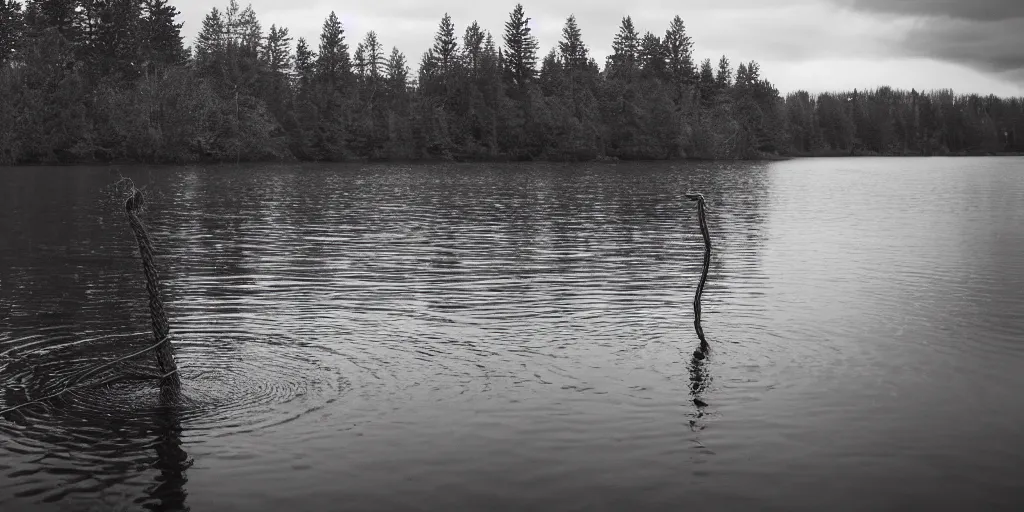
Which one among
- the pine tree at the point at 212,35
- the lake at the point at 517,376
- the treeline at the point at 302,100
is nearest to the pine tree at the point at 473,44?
the treeline at the point at 302,100

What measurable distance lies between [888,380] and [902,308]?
351 inches

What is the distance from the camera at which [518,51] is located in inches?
7392

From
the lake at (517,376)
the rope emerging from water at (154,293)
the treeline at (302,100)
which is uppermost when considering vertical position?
the treeline at (302,100)

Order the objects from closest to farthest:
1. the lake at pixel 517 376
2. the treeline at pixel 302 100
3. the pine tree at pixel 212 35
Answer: the lake at pixel 517 376
the treeline at pixel 302 100
the pine tree at pixel 212 35

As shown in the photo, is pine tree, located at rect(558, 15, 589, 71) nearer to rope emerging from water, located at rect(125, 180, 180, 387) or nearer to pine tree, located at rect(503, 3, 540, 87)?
pine tree, located at rect(503, 3, 540, 87)

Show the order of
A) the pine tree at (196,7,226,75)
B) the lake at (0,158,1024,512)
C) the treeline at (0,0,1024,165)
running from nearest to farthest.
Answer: the lake at (0,158,1024,512) → the treeline at (0,0,1024,165) → the pine tree at (196,7,226,75)

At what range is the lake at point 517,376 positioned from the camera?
13.1 metres

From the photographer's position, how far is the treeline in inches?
5192

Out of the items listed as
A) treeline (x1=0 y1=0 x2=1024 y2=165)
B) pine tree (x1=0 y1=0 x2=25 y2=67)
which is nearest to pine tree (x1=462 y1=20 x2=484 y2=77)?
treeline (x1=0 y1=0 x2=1024 y2=165)

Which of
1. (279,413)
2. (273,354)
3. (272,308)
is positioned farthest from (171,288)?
(279,413)

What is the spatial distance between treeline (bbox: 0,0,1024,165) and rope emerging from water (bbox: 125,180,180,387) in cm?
12369

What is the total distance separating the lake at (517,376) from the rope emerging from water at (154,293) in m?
0.68

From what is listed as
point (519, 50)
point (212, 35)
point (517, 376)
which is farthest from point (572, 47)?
point (517, 376)

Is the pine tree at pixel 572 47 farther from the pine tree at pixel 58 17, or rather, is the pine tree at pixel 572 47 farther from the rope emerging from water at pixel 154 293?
the rope emerging from water at pixel 154 293
